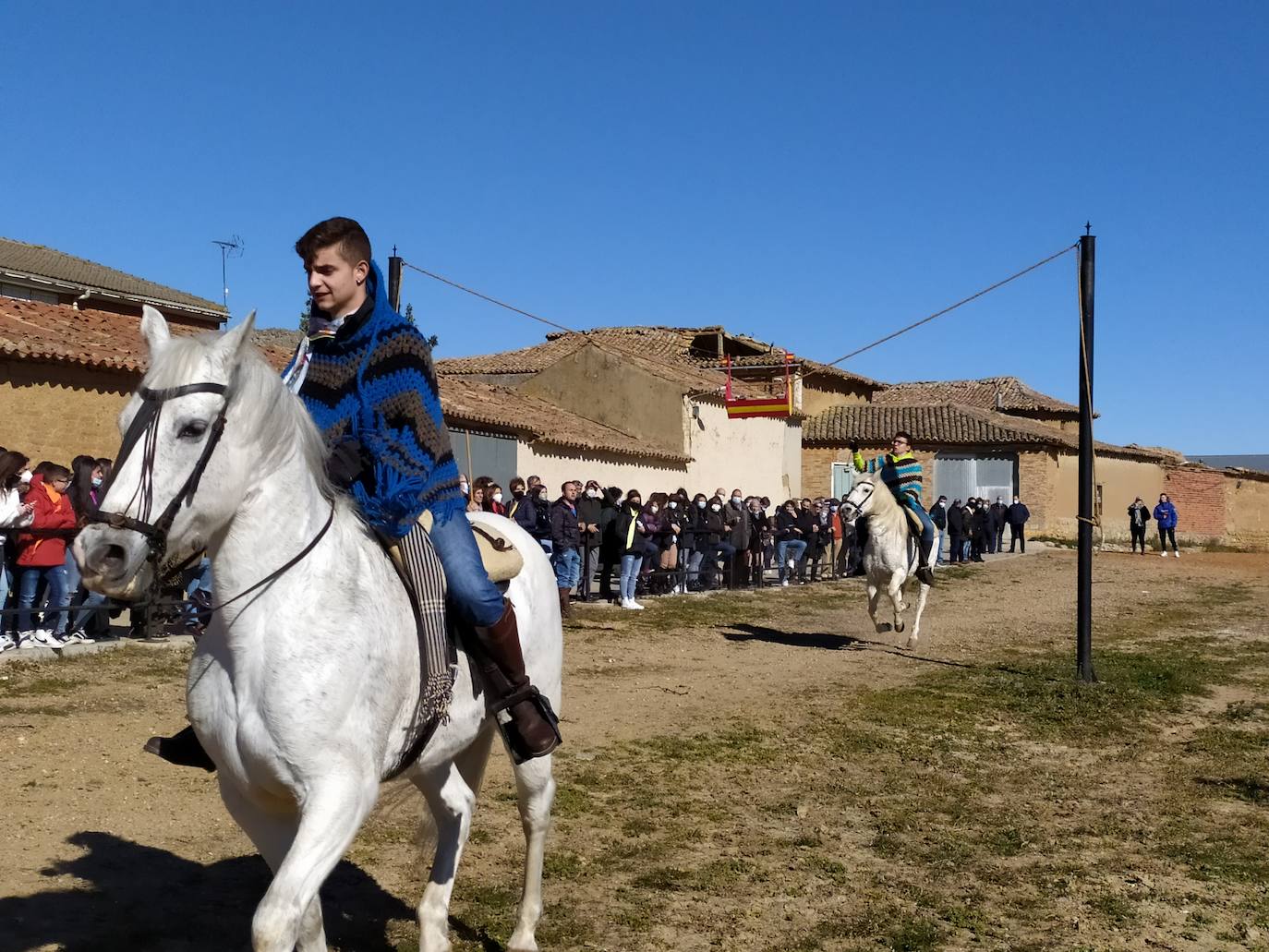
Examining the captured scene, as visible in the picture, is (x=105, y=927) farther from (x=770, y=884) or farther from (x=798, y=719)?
(x=798, y=719)

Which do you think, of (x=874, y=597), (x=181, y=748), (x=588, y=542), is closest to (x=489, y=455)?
(x=588, y=542)

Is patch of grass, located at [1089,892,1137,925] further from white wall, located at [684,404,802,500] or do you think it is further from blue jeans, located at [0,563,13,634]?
white wall, located at [684,404,802,500]

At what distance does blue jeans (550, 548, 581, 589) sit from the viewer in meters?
17.2

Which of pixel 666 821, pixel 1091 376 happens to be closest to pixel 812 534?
pixel 1091 376

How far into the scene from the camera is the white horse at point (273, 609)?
3.19m

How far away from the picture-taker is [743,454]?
37.0 metres

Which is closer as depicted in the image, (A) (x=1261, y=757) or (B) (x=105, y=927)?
(B) (x=105, y=927)

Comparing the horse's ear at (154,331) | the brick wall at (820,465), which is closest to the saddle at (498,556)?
the horse's ear at (154,331)

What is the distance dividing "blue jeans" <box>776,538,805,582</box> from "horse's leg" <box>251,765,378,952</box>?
68.3 ft

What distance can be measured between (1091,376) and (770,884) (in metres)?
7.86

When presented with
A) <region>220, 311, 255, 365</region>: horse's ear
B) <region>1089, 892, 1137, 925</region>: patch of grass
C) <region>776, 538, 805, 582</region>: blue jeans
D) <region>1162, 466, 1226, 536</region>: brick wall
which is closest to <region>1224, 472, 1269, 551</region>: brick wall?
<region>1162, 466, 1226, 536</region>: brick wall

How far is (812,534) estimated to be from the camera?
25.0 meters

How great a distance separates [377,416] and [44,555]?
896cm

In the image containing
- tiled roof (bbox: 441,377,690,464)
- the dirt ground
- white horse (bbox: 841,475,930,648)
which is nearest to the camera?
the dirt ground
